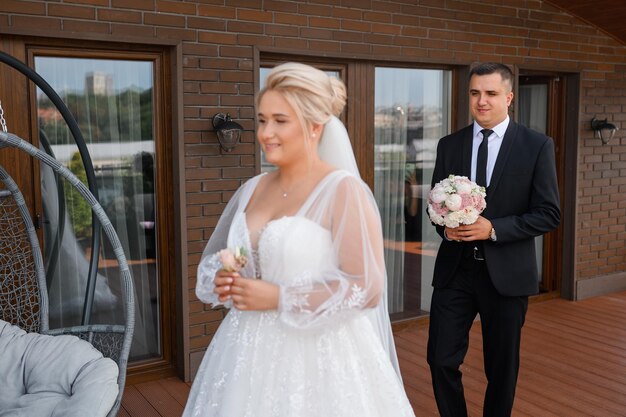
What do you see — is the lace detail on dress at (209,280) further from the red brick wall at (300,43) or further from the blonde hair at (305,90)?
the red brick wall at (300,43)

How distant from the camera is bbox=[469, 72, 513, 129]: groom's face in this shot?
11.8 feet

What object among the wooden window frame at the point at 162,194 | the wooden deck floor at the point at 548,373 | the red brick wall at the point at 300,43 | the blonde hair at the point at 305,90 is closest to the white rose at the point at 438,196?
the blonde hair at the point at 305,90

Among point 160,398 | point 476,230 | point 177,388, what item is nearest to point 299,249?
point 476,230

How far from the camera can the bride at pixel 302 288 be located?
92.4 inches

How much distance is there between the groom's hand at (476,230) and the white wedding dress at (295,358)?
1.13m

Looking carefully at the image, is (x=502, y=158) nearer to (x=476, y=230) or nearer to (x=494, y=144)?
(x=494, y=144)

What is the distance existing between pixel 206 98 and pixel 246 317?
8.47ft

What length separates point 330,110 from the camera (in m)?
2.44

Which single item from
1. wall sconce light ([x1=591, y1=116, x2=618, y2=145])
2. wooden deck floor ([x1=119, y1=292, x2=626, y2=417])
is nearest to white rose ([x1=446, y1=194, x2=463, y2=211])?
wooden deck floor ([x1=119, y1=292, x2=626, y2=417])

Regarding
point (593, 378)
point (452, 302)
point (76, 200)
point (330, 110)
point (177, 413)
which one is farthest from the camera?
point (593, 378)

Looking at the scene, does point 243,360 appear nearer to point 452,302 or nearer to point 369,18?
point 452,302

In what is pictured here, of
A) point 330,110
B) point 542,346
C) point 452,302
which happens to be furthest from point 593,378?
point 330,110

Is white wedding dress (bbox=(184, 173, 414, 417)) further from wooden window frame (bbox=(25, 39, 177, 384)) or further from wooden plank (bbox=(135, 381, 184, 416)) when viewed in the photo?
wooden window frame (bbox=(25, 39, 177, 384))

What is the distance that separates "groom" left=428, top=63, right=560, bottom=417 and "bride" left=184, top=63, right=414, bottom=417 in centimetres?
119
